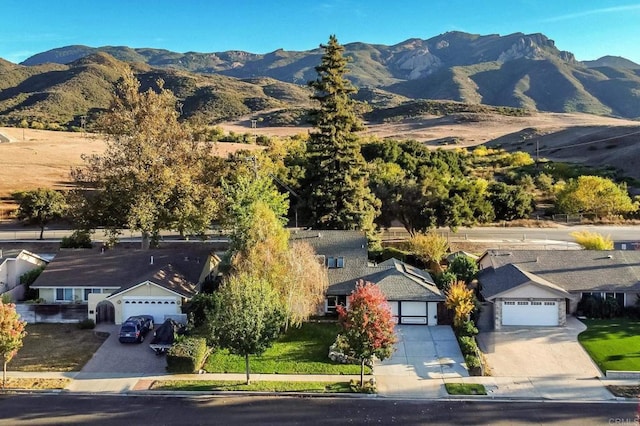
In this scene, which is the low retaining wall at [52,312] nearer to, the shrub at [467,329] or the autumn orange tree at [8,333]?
the autumn orange tree at [8,333]

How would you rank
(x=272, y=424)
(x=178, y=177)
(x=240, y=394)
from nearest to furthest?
(x=272, y=424), (x=240, y=394), (x=178, y=177)

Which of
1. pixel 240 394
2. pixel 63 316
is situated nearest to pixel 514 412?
pixel 240 394

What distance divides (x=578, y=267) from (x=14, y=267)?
3699cm

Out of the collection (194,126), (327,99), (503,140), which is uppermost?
(503,140)

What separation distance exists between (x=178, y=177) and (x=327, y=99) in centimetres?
1714

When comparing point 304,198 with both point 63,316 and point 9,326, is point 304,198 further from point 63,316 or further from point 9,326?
point 9,326

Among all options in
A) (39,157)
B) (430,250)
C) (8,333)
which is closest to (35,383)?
(8,333)

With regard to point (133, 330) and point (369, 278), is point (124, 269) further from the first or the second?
point (369, 278)

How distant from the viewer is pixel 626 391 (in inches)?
942

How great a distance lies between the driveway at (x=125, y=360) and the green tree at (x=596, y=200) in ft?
166

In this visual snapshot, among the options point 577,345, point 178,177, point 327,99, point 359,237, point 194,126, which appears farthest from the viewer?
point 327,99

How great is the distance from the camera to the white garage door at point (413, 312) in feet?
108

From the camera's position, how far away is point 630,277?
3441cm

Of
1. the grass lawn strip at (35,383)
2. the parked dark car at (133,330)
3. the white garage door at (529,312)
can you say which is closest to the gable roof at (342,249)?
the white garage door at (529,312)
